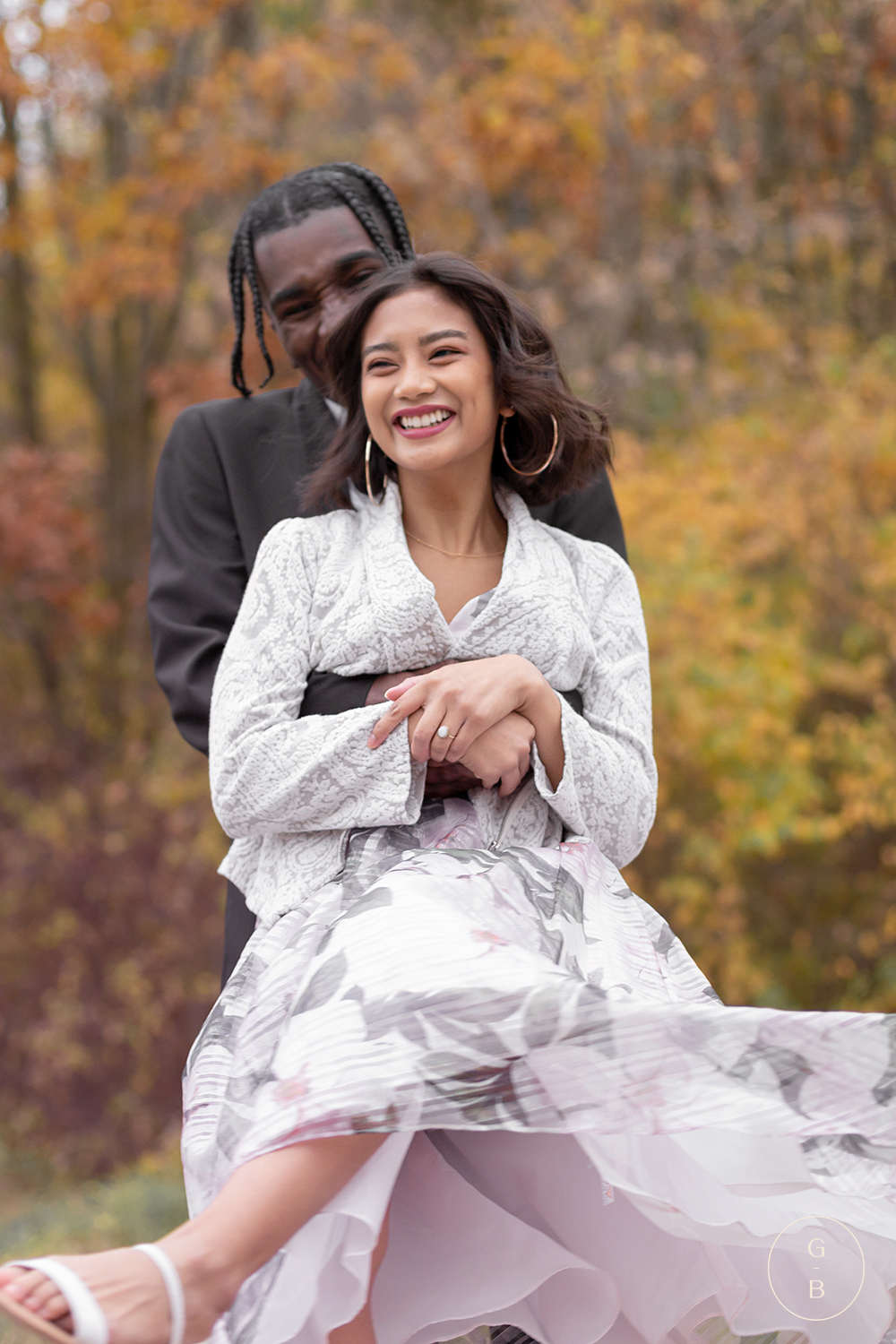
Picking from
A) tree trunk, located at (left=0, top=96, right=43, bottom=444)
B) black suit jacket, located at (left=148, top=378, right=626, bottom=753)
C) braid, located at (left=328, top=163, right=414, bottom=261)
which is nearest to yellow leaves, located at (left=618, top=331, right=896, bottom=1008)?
black suit jacket, located at (left=148, top=378, right=626, bottom=753)

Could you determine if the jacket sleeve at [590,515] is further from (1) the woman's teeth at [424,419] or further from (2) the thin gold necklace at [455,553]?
(1) the woman's teeth at [424,419]

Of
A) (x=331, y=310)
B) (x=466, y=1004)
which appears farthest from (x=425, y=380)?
(x=466, y=1004)

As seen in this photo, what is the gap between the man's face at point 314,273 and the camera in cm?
269

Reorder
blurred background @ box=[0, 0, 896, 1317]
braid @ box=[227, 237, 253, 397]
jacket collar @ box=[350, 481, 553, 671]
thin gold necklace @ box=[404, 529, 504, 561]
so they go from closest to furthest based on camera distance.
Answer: jacket collar @ box=[350, 481, 553, 671], thin gold necklace @ box=[404, 529, 504, 561], braid @ box=[227, 237, 253, 397], blurred background @ box=[0, 0, 896, 1317]

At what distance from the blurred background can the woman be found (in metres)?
A: 3.00

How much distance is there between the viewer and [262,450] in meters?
2.71

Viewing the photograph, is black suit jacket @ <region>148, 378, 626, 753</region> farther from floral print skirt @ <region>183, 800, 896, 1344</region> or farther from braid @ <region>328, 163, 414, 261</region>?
floral print skirt @ <region>183, 800, 896, 1344</region>

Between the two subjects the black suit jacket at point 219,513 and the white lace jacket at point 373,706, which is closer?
the white lace jacket at point 373,706

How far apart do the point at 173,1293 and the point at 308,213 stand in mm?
2060

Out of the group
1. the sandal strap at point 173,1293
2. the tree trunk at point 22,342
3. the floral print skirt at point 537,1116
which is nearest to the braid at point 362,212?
the floral print skirt at point 537,1116

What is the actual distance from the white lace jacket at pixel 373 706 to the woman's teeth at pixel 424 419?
179mm

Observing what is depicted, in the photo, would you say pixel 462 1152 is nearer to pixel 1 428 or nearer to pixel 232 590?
pixel 232 590

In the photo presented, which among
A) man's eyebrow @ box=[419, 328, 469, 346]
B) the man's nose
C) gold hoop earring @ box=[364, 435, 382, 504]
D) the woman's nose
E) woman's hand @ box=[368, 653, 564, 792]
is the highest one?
the man's nose

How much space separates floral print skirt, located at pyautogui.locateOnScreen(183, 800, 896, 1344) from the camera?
1.74 m
